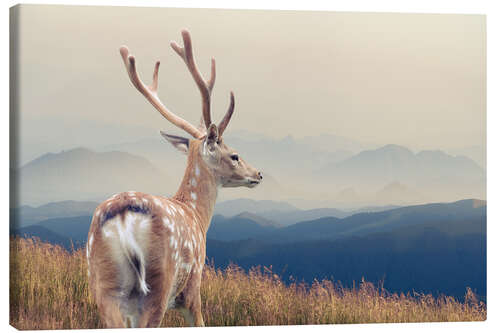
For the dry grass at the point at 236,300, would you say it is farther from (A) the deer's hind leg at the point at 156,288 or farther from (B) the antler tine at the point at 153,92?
(B) the antler tine at the point at 153,92

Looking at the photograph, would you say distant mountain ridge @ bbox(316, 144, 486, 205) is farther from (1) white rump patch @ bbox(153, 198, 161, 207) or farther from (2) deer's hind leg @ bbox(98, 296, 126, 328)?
(2) deer's hind leg @ bbox(98, 296, 126, 328)

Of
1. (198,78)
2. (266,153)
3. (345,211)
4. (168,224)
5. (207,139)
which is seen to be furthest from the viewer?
(345,211)

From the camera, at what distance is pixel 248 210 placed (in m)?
8.00

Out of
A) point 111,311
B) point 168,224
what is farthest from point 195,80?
point 111,311

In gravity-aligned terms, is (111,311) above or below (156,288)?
below

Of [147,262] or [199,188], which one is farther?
[199,188]

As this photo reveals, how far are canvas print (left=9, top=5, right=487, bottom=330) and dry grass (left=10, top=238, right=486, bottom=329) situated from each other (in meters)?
0.01

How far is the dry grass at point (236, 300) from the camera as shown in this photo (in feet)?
22.8

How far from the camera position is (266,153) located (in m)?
8.05

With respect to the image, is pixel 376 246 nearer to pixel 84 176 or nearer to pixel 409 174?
pixel 409 174

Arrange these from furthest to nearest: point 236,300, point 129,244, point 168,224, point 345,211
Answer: point 345,211
point 236,300
point 168,224
point 129,244

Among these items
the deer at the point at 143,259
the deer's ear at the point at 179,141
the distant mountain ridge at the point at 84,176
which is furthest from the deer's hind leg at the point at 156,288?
the distant mountain ridge at the point at 84,176

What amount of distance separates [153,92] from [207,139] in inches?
36.9

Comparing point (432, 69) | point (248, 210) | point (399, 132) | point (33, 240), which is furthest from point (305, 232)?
point (33, 240)
